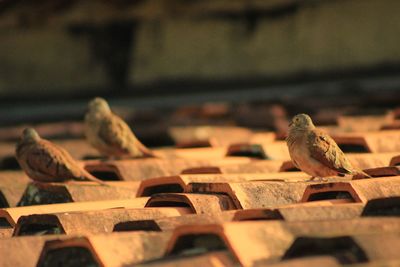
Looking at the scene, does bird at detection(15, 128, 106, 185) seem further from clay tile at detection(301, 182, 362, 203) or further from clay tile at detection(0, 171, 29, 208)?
clay tile at detection(301, 182, 362, 203)

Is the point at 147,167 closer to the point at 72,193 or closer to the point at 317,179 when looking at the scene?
the point at 72,193

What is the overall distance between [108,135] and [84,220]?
4.06 metres

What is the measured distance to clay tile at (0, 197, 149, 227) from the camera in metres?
4.84

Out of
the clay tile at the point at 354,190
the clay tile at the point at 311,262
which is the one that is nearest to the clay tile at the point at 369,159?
the clay tile at the point at 354,190

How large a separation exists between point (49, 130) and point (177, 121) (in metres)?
0.99

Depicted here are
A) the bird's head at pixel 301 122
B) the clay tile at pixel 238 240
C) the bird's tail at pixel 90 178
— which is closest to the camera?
the clay tile at pixel 238 240

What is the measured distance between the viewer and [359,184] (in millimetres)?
4480

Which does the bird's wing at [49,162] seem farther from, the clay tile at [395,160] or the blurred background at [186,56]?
the blurred background at [186,56]

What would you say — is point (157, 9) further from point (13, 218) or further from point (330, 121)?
point (13, 218)

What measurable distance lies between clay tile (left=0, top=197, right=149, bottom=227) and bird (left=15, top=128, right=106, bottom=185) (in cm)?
95

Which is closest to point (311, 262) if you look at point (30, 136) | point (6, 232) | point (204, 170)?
point (6, 232)

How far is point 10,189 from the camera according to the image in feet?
20.0

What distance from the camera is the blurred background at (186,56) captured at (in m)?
10.2

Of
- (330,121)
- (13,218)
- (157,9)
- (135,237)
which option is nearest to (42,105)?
(157,9)
